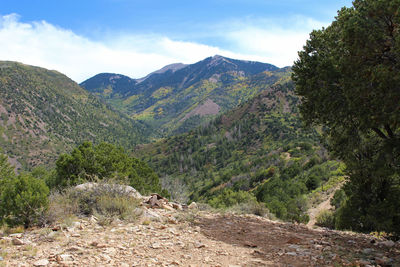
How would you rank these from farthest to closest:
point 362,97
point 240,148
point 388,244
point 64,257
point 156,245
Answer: point 240,148 → point 388,244 → point 362,97 → point 156,245 → point 64,257

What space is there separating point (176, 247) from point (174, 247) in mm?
52

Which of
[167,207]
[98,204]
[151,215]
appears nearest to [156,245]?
[151,215]

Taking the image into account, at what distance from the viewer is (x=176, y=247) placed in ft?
20.9

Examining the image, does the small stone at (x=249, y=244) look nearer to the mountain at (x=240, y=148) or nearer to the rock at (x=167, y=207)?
the rock at (x=167, y=207)

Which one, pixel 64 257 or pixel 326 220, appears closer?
pixel 64 257

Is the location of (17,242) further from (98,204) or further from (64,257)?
(98,204)

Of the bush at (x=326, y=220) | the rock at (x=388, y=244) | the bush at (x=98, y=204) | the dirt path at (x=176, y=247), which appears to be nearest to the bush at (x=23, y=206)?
the bush at (x=98, y=204)

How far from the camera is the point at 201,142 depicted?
156 metres

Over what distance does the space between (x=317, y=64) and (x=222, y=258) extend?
8075mm

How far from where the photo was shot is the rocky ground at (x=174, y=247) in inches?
210

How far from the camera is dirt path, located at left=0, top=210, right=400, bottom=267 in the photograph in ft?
17.4

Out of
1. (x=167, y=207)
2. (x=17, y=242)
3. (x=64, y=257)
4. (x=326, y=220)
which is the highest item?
(x=64, y=257)

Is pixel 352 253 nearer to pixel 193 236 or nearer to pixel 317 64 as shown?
pixel 193 236

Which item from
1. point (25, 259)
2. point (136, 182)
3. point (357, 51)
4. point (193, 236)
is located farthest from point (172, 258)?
point (136, 182)
